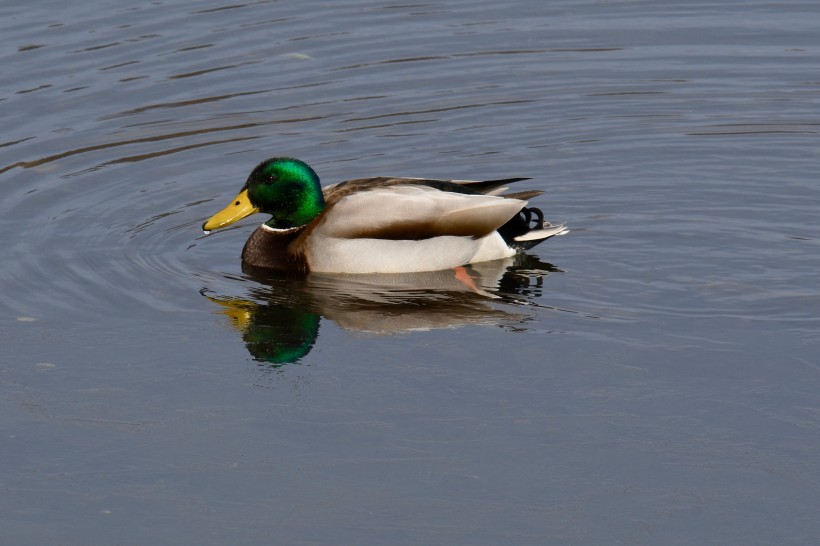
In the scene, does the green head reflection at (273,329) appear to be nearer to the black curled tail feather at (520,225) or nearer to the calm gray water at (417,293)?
the calm gray water at (417,293)

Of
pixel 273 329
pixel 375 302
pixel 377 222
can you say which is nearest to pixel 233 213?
pixel 377 222

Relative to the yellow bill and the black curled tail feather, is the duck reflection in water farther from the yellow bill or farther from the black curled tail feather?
the yellow bill

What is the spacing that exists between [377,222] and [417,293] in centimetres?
62

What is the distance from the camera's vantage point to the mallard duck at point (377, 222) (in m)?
10.1

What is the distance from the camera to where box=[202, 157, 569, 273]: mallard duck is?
10109 millimetres

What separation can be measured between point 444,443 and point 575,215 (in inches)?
161

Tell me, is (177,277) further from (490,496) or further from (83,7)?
(83,7)

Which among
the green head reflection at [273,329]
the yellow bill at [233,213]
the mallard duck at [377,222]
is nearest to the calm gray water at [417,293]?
the green head reflection at [273,329]

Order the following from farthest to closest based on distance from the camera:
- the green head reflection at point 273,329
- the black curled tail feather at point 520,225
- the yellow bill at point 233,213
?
the black curled tail feather at point 520,225 → the yellow bill at point 233,213 → the green head reflection at point 273,329

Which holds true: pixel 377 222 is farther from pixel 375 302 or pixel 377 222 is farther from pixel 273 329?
pixel 273 329

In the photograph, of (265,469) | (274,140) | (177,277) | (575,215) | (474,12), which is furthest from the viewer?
(474,12)

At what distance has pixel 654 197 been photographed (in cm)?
1113

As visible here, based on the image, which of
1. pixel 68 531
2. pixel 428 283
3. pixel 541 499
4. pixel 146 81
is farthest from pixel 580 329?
pixel 146 81

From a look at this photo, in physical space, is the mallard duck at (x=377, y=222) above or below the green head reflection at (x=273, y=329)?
above
